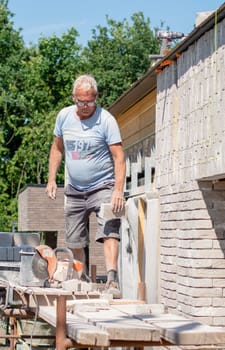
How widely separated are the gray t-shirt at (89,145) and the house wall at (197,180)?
1150 millimetres

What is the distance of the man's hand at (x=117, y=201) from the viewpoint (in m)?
8.33

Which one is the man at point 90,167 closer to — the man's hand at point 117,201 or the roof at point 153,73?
the man's hand at point 117,201

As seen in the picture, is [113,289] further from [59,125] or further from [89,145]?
[59,125]

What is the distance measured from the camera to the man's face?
28.1 feet

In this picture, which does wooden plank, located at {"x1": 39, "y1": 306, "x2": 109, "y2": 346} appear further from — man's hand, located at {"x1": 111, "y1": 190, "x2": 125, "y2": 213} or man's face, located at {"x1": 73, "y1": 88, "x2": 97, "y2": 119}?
man's face, located at {"x1": 73, "y1": 88, "x2": 97, "y2": 119}

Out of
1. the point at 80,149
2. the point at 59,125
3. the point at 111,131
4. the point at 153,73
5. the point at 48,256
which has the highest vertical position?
the point at 153,73

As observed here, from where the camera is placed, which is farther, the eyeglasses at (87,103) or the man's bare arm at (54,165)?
the man's bare arm at (54,165)

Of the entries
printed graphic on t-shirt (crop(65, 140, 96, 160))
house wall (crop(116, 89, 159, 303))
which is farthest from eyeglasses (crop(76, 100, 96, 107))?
house wall (crop(116, 89, 159, 303))

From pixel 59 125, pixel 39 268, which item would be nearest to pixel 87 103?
pixel 59 125

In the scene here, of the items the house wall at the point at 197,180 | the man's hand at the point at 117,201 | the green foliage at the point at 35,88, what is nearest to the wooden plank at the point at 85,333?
the man's hand at the point at 117,201

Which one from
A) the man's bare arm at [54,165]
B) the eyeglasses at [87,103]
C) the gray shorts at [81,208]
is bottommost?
the gray shorts at [81,208]

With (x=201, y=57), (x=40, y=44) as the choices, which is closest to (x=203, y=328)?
(x=201, y=57)

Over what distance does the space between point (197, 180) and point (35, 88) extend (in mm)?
32892

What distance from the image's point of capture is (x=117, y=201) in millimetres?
8367
